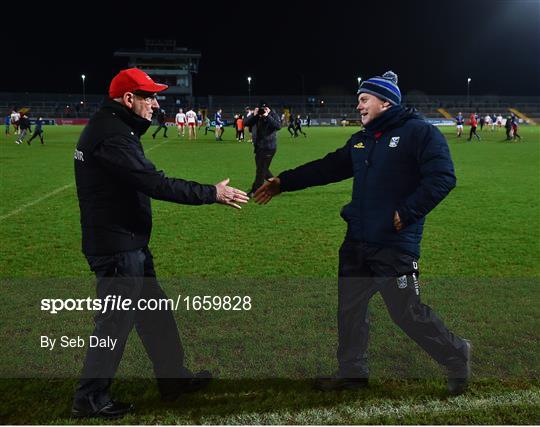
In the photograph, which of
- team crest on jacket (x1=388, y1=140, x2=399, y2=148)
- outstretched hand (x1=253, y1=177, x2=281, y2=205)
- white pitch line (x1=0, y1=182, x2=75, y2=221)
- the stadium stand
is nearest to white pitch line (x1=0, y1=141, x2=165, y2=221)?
white pitch line (x1=0, y1=182, x2=75, y2=221)

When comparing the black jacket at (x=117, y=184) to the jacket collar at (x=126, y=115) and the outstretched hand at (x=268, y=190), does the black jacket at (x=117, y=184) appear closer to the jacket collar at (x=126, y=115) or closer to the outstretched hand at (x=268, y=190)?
the jacket collar at (x=126, y=115)

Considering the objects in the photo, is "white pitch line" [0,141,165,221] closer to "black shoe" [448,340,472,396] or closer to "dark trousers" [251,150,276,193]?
"dark trousers" [251,150,276,193]

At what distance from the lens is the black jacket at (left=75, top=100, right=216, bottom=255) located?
3305 millimetres

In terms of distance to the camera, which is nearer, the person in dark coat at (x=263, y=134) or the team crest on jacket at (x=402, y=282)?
the team crest on jacket at (x=402, y=282)

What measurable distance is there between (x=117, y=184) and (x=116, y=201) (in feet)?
0.32

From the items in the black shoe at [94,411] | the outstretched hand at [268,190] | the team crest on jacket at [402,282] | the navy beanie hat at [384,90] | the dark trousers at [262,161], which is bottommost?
the black shoe at [94,411]

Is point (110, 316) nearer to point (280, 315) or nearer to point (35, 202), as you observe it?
point (280, 315)

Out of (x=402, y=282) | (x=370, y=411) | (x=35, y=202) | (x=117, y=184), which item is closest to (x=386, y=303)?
(x=402, y=282)

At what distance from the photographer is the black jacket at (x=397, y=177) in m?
3.51

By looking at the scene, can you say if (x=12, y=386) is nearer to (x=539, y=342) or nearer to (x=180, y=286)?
(x=180, y=286)

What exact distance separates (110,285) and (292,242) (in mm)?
4856

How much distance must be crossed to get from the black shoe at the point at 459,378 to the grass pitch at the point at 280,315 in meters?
0.06

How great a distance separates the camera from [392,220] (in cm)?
368

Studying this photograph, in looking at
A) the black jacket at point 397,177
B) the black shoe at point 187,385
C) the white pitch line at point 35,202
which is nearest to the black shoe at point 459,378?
the black jacket at point 397,177
